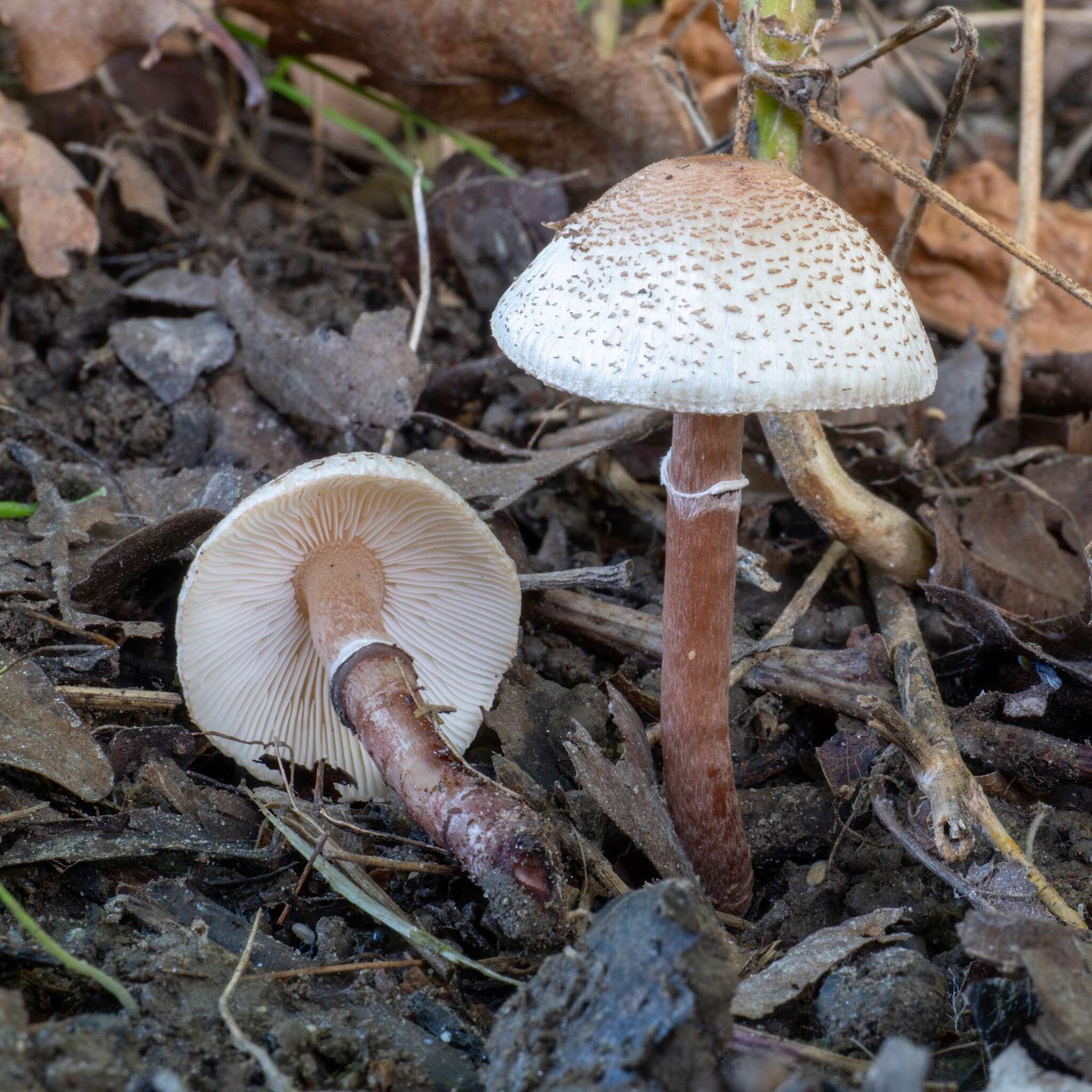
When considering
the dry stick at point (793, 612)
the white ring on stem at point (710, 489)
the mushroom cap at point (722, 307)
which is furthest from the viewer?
the dry stick at point (793, 612)

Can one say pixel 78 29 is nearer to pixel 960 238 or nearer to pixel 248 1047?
pixel 960 238

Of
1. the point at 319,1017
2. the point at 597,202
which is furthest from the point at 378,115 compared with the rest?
the point at 319,1017

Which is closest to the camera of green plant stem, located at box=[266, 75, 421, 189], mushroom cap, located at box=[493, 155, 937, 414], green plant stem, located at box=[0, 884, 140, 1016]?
green plant stem, located at box=[0, 884, 140, 1016]

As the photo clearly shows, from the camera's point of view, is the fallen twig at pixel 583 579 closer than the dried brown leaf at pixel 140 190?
Yes

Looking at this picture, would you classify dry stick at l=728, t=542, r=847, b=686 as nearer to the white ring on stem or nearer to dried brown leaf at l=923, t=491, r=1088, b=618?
dried brown leaf at l=923, t=491, r=1088, b=618

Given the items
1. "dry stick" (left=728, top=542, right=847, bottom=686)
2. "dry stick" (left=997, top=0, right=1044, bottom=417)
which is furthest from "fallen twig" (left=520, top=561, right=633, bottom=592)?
"dry stick" (left=997, top=0, right=1044, bottom=417)

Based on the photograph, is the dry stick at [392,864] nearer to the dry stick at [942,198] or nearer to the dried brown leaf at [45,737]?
the dried brown leaf at [45,737]

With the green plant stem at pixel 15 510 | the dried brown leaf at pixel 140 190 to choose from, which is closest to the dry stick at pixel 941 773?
the green plant stem at pixel 15 510
